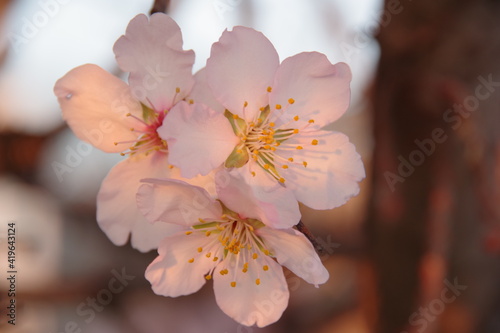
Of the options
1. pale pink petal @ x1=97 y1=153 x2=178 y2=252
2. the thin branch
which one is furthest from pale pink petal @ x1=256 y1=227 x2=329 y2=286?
the thin branch

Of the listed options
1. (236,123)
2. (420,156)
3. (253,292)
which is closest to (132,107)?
(236,123)

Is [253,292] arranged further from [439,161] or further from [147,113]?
[439,161]

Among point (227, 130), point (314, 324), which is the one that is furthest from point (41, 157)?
point (314, 324)

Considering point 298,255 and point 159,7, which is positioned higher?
point 159,7

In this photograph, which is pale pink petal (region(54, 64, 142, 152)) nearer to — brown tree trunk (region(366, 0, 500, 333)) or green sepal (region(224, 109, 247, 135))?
green sepal (region(224, 109, 247, 135))

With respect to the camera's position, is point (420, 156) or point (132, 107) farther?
point (420, 156)

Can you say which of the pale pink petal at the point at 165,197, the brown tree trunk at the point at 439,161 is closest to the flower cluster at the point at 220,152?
the pale pink petal at the point at 165,197
